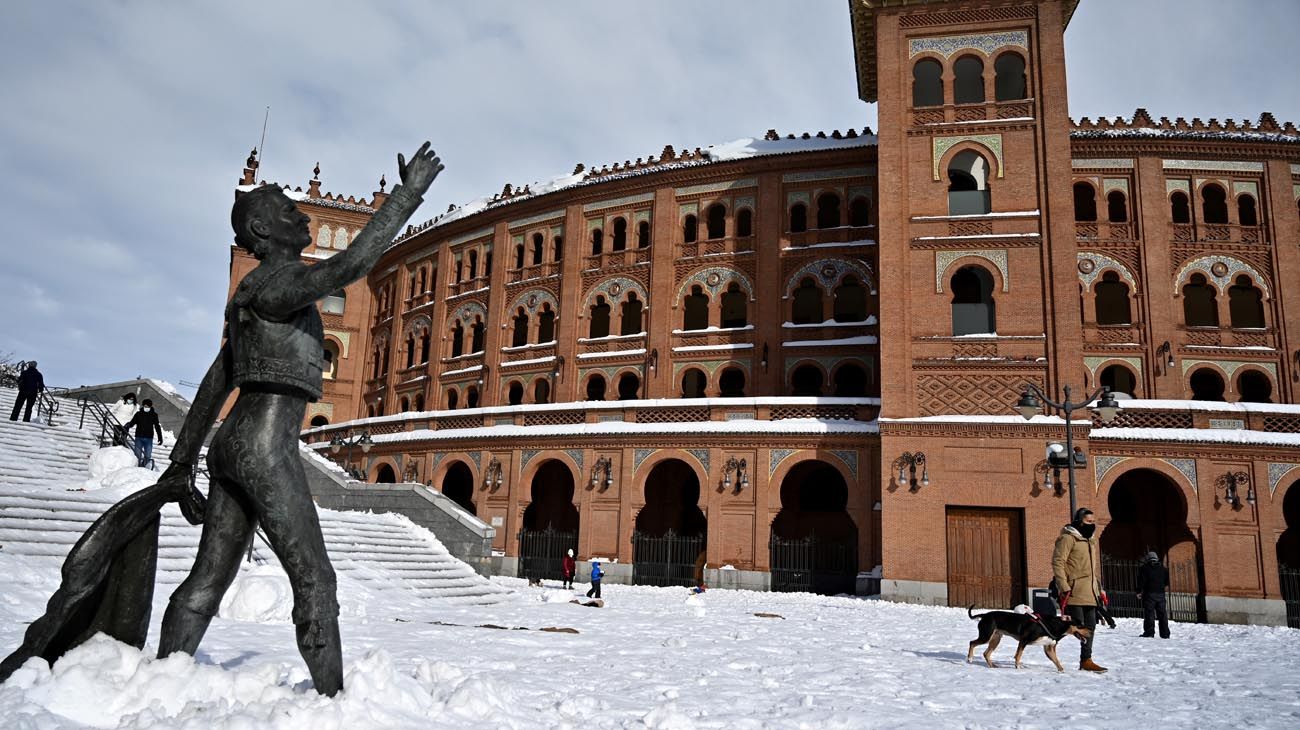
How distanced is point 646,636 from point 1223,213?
2772cm

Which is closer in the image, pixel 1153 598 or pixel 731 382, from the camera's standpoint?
pixel 1153 598

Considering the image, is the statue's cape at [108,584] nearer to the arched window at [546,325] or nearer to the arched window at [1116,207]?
the arched window at [546,325]

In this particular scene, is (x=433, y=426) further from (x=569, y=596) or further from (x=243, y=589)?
(x=243, y=589)

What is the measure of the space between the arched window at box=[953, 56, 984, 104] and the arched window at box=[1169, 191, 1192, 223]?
24.9 feet

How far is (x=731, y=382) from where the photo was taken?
1231 inches

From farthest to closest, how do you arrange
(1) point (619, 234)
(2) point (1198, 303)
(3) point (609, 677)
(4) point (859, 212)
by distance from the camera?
(1) point (619, 234)
(4) point (859, 212)
(2) point (1198, 303)
(3) point (609, 677)

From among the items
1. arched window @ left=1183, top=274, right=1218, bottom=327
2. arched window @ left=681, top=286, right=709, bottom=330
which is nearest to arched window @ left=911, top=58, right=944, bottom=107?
arched window @ left=681, top=286, right=709, bottom=330

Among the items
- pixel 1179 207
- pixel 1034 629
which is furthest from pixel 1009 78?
pixel 1034 629

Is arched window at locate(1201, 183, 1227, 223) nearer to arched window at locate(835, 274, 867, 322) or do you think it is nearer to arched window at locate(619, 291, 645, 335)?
arched window at locate(835, 274, 867, 322)

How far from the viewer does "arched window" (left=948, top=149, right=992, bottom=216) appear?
26.3 meters

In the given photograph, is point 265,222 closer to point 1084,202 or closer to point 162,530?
point 162,530

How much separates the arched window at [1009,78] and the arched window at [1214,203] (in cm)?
751

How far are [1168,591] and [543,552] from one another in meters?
19.3

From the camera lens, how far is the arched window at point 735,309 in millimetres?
32188
